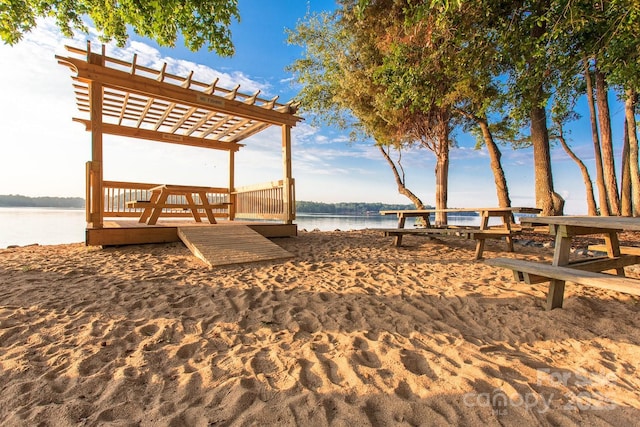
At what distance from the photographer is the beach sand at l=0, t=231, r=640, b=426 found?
60.2 inches

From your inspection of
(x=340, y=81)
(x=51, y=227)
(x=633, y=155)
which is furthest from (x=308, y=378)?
(x=51, y=227)

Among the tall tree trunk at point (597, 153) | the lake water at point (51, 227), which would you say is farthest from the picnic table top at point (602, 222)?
the lake water at point (51, 227)

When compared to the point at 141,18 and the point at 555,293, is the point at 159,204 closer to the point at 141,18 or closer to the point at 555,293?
the point at 141,18

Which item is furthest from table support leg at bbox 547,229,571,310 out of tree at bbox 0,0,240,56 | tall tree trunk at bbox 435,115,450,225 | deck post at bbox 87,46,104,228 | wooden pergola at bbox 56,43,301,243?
tall tree trunk at bbox 435,115,450,225

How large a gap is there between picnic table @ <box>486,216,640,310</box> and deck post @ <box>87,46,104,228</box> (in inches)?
255

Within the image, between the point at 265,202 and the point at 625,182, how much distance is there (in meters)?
11.8

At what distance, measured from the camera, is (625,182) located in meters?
9.94

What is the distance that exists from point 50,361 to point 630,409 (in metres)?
3.35

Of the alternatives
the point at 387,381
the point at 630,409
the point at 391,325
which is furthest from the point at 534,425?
the point at 391,325

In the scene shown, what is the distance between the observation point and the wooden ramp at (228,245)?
4750 mm

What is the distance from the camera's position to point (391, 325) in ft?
8.42

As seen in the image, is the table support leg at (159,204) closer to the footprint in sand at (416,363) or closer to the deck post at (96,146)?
the deck post at (96,146)

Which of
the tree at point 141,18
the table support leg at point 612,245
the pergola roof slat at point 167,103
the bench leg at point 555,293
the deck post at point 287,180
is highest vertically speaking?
the tree at point 141,18

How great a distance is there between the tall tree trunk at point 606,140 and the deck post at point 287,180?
→ 9.61 metres
